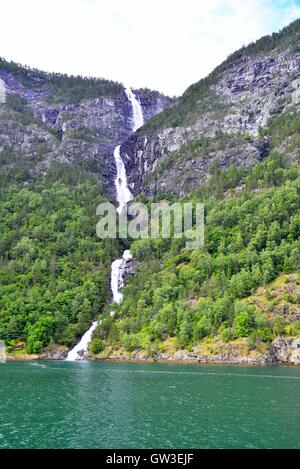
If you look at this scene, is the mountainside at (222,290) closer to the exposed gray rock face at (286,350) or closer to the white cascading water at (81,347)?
the exposed gray rock face at (286,350)

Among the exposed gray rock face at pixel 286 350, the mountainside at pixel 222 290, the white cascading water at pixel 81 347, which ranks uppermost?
the mountainside at pixel 222 290

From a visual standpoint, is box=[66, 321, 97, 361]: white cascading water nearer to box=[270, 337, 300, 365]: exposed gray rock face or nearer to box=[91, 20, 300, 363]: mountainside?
box=[91, 20, 300, 363]: mountainside

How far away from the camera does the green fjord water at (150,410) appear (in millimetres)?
40250

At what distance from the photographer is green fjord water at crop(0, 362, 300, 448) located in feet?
132

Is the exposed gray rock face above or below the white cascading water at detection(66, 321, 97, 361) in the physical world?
above

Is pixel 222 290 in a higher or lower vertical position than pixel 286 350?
higher

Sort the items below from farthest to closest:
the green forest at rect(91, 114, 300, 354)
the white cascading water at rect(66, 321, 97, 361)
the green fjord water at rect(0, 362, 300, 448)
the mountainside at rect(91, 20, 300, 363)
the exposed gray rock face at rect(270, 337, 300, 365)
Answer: the white cascading water at rect(66, 321, 97, 361) → the green forest at rect(91, 114, 300, 354) → the mountainside at rect(91, 20, 300, 363) → the exposed gray rock face at rect(270, 337, 300, 365) → the green fjord water at rect(0, 362, 300, 448)

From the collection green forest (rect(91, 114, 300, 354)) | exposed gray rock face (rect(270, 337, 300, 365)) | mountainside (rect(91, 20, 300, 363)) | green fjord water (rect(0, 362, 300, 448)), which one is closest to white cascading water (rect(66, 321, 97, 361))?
green forest (rect(91, 114, 300, 354))

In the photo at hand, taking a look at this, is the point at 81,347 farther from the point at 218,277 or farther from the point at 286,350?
the point at 286,350

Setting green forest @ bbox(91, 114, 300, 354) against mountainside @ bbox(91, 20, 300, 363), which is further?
green forest @ bbox(91, 114, 300, 354)

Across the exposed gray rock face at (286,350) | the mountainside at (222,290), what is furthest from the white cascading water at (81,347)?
the exposed gray rock face at (286,350)

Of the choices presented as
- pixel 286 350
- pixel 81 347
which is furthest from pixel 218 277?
pixel 81 347

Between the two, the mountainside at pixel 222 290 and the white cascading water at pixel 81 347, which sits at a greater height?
the mountainside at pixel 222 290

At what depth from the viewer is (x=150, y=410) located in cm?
5269
